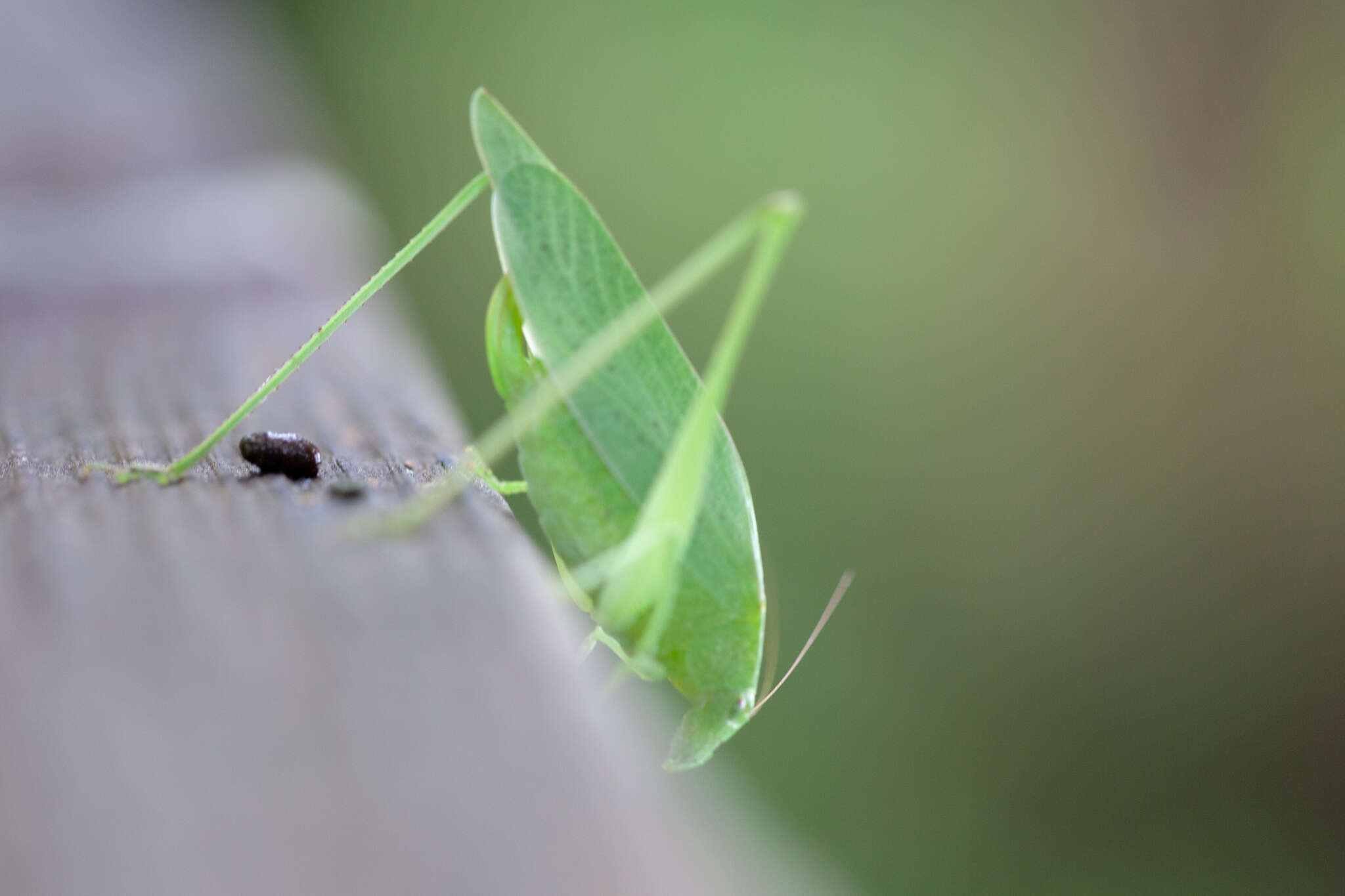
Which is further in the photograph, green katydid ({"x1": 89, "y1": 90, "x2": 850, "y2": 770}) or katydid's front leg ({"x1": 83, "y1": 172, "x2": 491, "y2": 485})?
green katydid ({"x1": 89, "y1": 90, "x2": 850, "y2": 770})

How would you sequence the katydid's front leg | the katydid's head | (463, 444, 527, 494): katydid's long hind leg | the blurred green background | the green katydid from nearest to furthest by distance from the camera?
1. the katydid's front leg
2. (463, 444, 527, 494): katydid's long hind leg
3. the green katydid
4. the katydid's head
5. the blurred green background

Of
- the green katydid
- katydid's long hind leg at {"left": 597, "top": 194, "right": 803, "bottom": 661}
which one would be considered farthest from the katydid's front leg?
katydid's long hind leg at {"left": 597, "top": 194, "right": 803, "bottom": 661}

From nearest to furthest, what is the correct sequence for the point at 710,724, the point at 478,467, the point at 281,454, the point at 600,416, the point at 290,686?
the point at 290,686 → the point at 281,454 → the point at 478,467 → the point at 600,416 → the point at 710,724

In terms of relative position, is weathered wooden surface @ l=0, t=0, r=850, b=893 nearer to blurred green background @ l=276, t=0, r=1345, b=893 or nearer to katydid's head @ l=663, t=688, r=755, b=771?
katydid's head @ l=663, t=688, r=755, b=771

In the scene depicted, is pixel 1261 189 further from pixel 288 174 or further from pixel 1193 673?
pixel 288 174

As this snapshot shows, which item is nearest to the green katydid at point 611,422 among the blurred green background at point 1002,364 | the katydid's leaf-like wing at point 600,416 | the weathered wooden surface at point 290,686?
the katydid's leaf-like wing at point 600,416

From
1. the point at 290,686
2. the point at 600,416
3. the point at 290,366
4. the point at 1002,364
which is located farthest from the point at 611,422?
the point at 1002,364

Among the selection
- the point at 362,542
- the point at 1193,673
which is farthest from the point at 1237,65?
the point at 362,542

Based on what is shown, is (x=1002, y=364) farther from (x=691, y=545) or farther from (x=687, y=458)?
(x=687, y=458)

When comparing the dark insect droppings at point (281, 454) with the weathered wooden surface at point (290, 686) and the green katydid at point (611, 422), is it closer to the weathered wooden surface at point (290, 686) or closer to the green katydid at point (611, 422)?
the weathered wooden surface at point (290, 686)
